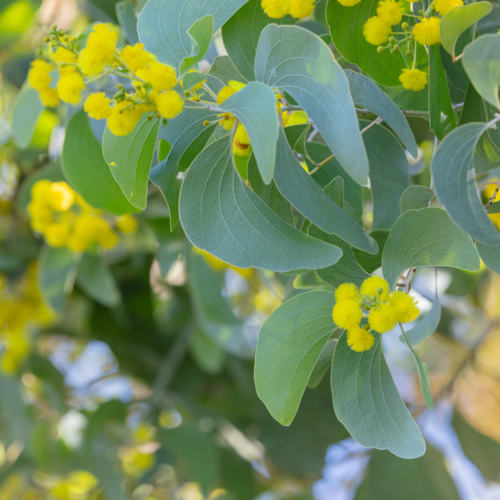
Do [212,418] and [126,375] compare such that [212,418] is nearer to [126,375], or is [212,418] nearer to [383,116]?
[126,375]

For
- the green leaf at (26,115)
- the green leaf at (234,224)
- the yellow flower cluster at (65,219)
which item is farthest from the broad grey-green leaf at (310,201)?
the yellow flower cluster at (65,219)

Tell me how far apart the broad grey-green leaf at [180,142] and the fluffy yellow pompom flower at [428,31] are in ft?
0.47

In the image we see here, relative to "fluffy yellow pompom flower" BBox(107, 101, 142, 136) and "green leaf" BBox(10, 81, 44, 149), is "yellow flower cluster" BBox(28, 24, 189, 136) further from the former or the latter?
"green leaf" BBox(10, 81, 44, 149)

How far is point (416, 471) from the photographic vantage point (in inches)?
45.7

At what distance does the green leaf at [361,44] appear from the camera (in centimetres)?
34

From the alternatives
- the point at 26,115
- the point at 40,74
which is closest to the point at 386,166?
the point at 40,74

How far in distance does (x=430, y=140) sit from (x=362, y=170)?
1.82 feet

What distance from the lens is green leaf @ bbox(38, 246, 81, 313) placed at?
906mm

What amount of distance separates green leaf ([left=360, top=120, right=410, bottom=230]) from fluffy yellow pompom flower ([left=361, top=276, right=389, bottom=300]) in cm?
15

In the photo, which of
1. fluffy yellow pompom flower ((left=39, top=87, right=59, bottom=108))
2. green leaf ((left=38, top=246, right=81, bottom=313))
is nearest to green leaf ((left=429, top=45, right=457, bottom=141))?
fluffy yellow pompom flower ((left=39, top=87, right=59, bottom=108))

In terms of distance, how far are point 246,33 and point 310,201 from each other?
0.48ft

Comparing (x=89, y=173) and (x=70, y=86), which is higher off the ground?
(x=70, y=86)

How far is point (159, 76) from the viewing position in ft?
0.94

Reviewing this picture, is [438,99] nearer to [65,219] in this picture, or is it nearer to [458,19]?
[458,19]
